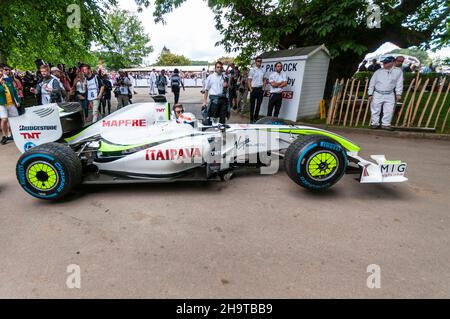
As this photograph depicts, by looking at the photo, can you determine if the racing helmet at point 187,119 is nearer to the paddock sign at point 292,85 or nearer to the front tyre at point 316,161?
the front tyre at point 316,161

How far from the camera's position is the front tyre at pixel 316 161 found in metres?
3.41

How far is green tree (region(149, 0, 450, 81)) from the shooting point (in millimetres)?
7969

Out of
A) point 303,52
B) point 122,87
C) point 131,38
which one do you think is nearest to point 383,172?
point 303,52

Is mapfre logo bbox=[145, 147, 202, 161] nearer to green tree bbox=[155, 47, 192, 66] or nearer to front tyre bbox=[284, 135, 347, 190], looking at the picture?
front tyre bbox=[284, 135, 347, 190]

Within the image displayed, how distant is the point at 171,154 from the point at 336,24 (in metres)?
6.76

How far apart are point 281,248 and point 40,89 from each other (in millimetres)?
6720

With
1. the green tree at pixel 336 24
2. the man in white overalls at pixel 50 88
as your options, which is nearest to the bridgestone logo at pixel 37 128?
the man in white overalls at pixel 50 88

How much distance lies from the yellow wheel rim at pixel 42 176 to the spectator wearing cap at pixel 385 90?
718cm

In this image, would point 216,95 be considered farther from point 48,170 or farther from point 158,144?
point 48,170

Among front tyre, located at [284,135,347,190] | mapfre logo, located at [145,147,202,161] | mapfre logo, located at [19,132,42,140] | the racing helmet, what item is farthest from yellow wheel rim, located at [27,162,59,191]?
front tyre, located at [284,135,347,190]

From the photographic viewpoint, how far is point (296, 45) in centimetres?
1020

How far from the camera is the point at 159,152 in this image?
359cm

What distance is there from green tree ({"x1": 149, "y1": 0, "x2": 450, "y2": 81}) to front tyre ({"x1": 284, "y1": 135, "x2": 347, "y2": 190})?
5720 millimetres
